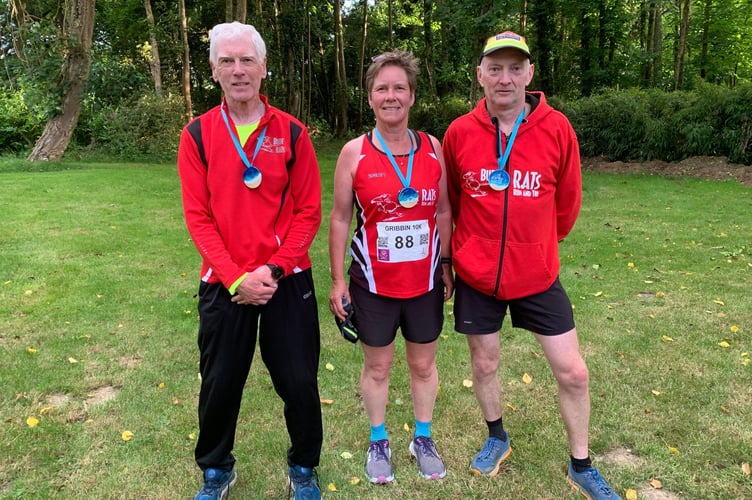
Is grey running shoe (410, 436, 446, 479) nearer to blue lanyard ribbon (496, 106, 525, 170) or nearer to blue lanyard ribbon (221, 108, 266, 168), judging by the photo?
blue lanyard ribbon (496, 106, 525, 170)

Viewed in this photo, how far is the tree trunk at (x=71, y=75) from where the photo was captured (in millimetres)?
17156

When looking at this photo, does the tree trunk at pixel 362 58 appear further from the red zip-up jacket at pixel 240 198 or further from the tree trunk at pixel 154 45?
the red zip-up jacket at pixel 240 198

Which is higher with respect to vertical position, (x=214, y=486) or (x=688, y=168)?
(x=688, y=168)

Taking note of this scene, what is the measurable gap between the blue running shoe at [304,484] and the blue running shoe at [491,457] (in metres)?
0.88

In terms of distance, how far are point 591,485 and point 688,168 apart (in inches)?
539

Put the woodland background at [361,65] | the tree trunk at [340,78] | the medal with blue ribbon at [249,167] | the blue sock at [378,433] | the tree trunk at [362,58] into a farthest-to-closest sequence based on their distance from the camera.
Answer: the tree trunk at [362,58]
the tree trunk at [340,78]
the woodland background at [361,65]
the blue sock at [378,433]
the medal with blue ribbon at [249,167]

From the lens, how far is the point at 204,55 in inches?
1093

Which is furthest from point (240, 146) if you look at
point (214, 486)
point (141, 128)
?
point (141, 128)

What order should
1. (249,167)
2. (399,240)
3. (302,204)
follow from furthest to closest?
(399,240), (302,204), (249,167)

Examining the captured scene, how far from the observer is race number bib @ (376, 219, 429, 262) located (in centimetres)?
259

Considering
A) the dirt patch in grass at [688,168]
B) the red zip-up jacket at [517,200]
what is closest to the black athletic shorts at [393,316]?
the red zip-up jacket at [517,200]

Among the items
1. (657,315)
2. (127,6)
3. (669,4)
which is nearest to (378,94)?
(657,315)

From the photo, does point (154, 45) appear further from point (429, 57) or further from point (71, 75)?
point (429, 57)

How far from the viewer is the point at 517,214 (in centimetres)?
251
